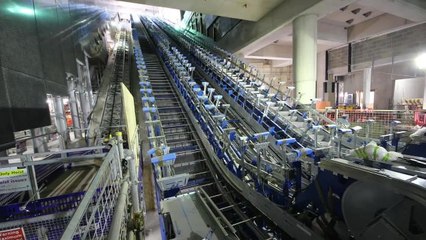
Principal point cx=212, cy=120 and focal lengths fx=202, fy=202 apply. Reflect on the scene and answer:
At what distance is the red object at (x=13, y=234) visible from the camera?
182cm

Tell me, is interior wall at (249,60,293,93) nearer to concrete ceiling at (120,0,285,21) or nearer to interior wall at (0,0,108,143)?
concrete ceiling at (120,0,285,21)

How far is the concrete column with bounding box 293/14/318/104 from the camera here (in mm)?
6762

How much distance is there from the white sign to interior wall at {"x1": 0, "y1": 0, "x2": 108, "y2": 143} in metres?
1.17

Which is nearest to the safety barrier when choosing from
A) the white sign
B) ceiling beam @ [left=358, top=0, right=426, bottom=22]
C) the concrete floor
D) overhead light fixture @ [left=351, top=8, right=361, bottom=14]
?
the concrete floor

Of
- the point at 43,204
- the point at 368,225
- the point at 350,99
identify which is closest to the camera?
the point at 368,225

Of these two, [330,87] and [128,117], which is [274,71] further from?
[128,117]

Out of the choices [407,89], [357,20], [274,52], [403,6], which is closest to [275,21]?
[403,6]

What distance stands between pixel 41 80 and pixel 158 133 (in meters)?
2.78

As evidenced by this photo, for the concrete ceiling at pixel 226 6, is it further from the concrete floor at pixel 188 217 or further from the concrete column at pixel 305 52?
the concrete floor at pixel 188 217

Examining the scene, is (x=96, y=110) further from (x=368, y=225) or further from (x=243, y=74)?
(x=368, y=225)

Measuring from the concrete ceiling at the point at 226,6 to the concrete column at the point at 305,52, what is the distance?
4.43ft

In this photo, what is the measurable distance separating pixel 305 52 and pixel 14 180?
25.6ft

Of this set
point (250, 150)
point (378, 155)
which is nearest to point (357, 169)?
point (378, 155)

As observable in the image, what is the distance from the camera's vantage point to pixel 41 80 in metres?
4.30
